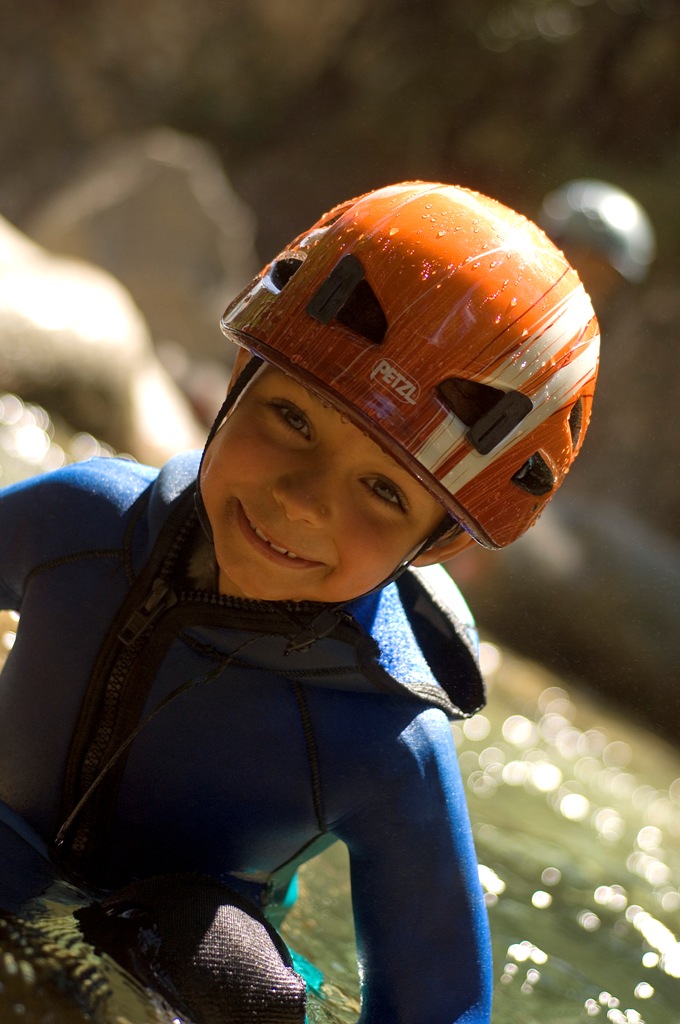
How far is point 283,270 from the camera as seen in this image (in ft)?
7.80

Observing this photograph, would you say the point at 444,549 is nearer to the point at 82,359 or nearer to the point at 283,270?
the point at 283,270

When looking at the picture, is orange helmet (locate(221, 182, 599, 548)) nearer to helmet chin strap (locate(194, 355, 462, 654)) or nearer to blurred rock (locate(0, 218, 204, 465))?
helmet chin strap (locate(194, 355, 462, 654))

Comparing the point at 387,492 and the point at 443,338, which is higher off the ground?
the point at 443,338

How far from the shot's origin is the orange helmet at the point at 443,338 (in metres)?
2.12

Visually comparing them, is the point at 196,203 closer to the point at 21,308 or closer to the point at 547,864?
the point at 21,308

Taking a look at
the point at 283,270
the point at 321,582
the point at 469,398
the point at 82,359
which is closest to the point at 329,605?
the point at 321,582

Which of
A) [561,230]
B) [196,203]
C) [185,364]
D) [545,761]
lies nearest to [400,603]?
[545,761]

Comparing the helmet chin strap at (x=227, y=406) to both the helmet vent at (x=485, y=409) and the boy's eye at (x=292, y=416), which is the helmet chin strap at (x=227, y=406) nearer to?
the boy's eye at (x=292, y=416)

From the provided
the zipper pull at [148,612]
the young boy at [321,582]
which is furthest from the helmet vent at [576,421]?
the zipper pull at [148,612]

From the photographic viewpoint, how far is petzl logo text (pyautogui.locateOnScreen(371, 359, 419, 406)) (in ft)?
6.91

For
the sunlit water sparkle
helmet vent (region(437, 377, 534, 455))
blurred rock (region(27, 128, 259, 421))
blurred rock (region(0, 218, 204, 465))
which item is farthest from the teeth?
blurred rock (region(27, 128, 259, 421))

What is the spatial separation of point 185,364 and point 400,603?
28.3 feet

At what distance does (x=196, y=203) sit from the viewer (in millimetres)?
12430

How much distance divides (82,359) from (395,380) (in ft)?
17.0
